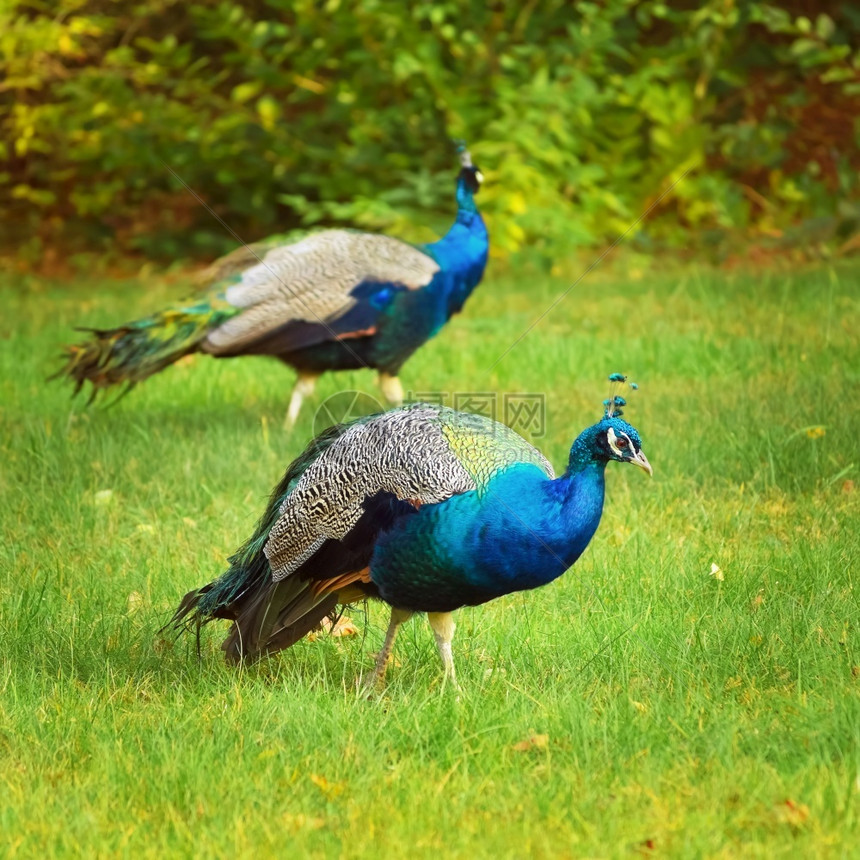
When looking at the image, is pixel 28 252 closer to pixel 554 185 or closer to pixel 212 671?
pixel 554 185

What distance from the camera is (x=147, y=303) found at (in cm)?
963

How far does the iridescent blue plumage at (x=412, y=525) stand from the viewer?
363cm

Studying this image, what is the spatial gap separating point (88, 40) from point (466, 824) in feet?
32.4

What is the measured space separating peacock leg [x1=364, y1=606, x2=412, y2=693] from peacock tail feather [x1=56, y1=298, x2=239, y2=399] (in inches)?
120

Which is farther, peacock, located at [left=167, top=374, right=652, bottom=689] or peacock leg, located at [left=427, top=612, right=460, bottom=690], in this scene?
peacock leg, located at [left=427, top=612, right=460, bottom=690]

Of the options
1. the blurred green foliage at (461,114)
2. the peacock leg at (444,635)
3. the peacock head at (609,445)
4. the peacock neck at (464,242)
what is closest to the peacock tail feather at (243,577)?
the peacock leg at (444,635)

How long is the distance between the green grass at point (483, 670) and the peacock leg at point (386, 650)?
104 millimetres

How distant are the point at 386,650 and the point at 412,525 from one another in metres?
0.47

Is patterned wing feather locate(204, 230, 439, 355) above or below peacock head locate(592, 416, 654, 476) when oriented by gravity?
below

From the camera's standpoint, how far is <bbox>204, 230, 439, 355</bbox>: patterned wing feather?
6664mm

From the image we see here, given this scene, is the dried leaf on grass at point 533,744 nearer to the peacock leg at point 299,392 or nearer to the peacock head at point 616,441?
the peacock head at point 616,441

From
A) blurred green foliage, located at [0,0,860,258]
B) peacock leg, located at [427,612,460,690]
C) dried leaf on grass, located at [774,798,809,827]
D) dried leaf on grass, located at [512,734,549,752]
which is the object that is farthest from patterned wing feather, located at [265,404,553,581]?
blurred green foliage, located at [0,0,860,258]

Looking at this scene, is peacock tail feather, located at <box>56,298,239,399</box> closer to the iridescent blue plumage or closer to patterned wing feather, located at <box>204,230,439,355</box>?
patterned wing feather, located at <box>204,230,439,355</box>

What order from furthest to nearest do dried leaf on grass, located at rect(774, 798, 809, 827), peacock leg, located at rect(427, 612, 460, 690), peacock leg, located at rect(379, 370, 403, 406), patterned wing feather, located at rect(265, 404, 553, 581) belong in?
peacock leg, located at rect(379, 370, 403, 406) → peacock leg, located at rect(427, 612, 460, 690) → patterned wing feather, located at rect(265, 404, 553, 581) → dried leaf on grass, located at rect(774, 798, 809, 827)
